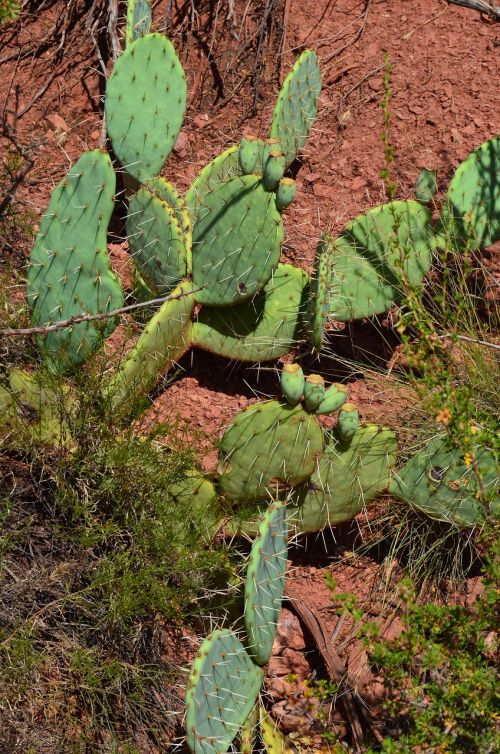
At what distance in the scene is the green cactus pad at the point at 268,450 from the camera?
3025mm

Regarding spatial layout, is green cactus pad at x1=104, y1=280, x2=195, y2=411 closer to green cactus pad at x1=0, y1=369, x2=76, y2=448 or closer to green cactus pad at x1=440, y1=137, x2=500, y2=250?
green cactus pad at x1=0, y1=369, x2=76, y2=448

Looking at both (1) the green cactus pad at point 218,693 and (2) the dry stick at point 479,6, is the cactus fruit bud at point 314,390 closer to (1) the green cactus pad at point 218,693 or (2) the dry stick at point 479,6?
(1) the green cactus pad at point 218,693

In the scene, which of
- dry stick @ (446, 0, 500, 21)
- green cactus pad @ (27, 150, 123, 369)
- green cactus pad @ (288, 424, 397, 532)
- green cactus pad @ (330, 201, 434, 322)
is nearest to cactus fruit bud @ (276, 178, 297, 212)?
green cactus pad @ (330, 201, 434, 322)

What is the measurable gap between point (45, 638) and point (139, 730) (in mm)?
383

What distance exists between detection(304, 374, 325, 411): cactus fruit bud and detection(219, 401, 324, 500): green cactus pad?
0.06 m

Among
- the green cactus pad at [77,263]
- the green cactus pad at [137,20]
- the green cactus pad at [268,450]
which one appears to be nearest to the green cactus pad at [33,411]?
the green cactus pad at [77,263]

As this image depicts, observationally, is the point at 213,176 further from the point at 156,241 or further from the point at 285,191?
the point at 285,191

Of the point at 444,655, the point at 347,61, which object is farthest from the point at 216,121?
the point at 444,655

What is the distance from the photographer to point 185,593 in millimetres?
3023

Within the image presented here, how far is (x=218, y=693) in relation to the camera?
2.74 m

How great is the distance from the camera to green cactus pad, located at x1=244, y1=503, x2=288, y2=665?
276 centimetres

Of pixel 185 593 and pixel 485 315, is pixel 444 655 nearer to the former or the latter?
pixel 185 593

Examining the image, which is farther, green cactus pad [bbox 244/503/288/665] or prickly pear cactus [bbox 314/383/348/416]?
prickly pear cactus [bbox 314/383/348/416]

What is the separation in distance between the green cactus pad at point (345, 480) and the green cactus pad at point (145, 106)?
48.7 inches
